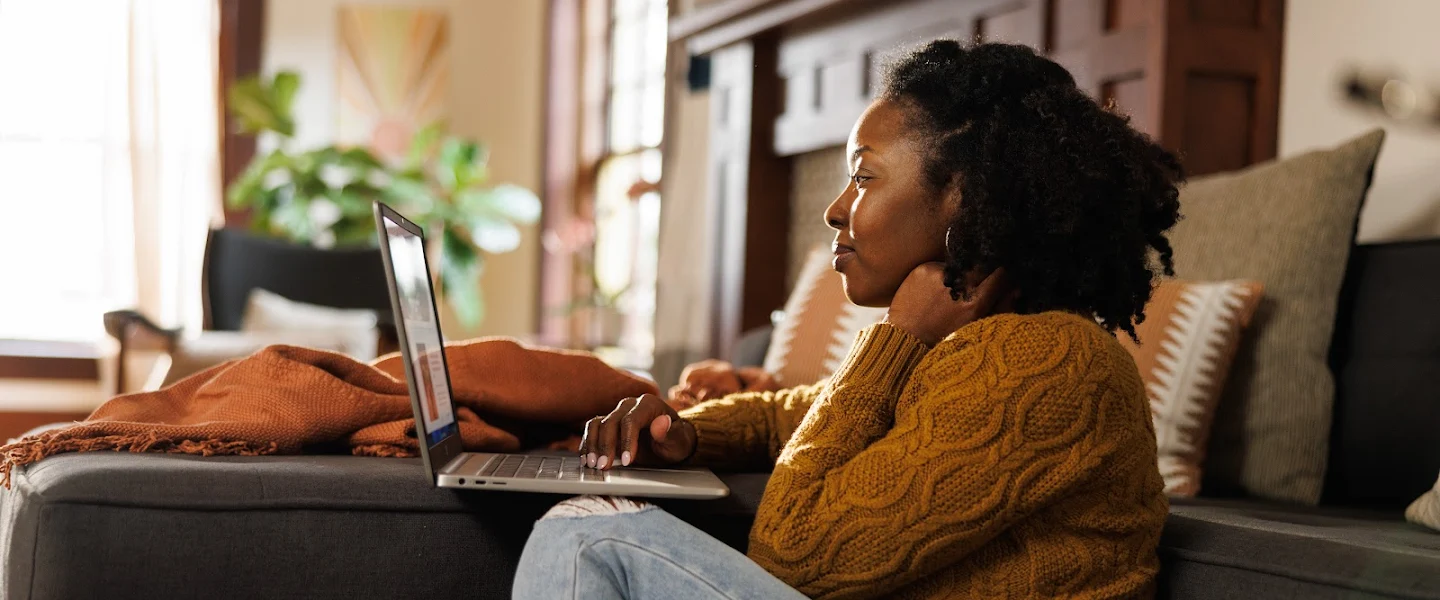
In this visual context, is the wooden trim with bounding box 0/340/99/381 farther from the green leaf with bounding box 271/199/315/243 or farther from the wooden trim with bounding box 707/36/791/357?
the wooden trim with bounding box 707/36/791/357

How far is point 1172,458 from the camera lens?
1790mm

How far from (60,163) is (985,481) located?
224 inches

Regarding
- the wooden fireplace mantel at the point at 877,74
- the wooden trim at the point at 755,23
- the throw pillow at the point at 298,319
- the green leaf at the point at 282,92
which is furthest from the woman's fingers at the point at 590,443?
the green leaf at the point at 282,92

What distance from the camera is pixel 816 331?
2.34 m

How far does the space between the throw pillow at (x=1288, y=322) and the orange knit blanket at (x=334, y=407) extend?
0.82m

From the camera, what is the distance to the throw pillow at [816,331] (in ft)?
7.45

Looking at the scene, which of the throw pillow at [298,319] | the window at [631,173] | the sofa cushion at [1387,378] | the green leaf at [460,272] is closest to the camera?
the sofa cushion at [1387,378]

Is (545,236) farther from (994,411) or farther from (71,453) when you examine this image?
(994,411)

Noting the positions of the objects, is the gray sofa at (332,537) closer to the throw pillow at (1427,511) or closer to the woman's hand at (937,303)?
the throw pillow at (1427,511)

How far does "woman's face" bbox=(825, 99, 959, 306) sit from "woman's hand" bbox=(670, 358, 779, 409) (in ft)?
2.22

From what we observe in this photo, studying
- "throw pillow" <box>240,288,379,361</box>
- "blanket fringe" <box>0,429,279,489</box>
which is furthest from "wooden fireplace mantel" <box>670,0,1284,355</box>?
"throw pillow" <box>240,288,379,361</box>

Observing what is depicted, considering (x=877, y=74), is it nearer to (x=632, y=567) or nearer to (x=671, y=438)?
(x=671, y=438)

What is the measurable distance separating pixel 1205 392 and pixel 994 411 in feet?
2.80

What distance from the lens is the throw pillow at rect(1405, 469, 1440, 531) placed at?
1.43 metres
